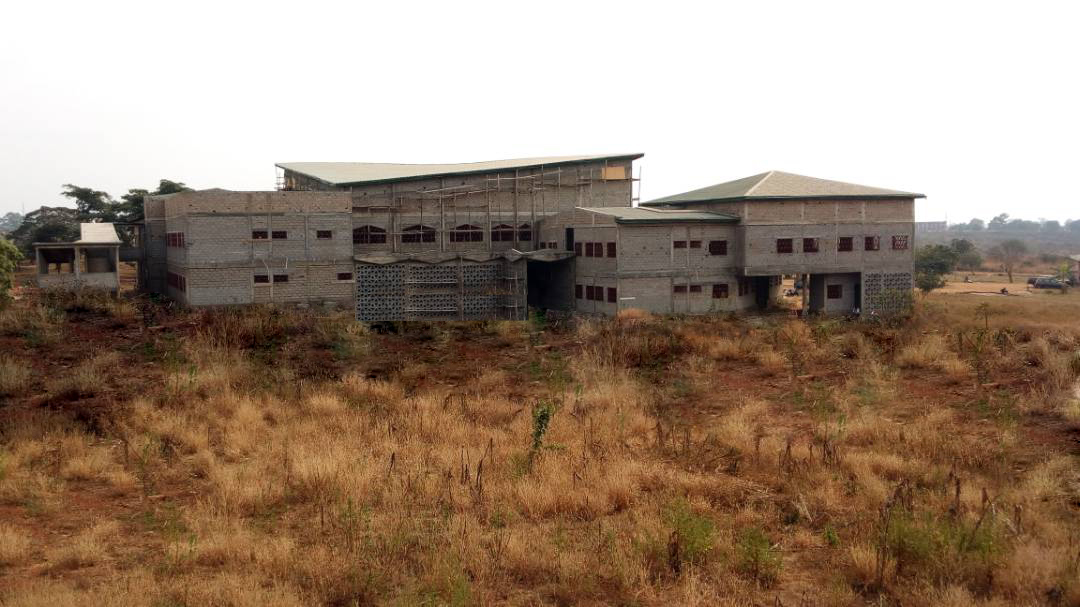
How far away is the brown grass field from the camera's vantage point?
8.83 m

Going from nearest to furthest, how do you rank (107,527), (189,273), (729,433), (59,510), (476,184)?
(107,527)
(59,510)
(729,433)
(189,273)
(476,184)

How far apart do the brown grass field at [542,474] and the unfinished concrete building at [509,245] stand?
37.4 feet

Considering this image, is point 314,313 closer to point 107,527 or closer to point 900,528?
point 107,527

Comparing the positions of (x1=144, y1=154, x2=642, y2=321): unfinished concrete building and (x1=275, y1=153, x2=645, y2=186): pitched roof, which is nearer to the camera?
(x1=144, y1=154, x2=642, y2=321): unfinished concrete building

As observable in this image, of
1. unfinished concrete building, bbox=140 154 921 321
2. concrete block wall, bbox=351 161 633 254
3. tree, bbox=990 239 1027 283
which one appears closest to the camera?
unfinished concrete building, bbox=140 154 921 321

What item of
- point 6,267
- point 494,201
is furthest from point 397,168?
point 6,267

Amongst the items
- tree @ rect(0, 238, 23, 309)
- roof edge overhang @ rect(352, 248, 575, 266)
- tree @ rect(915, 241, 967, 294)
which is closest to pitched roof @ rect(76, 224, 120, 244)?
tree @ rect(0, 238, 23, 309)

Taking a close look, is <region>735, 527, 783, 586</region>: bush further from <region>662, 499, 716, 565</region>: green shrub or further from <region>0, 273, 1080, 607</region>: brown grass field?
<region>662, 499, 716, 565</region>: green shrub

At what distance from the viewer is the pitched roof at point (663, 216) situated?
110 feet

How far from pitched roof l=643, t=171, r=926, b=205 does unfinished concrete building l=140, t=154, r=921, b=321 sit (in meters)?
0.12

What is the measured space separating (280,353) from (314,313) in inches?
455

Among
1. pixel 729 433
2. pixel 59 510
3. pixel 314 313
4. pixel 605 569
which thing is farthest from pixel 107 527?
pixel 314 313

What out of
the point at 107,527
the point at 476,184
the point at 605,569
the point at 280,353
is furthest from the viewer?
the point at 476,184

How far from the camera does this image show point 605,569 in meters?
9.11
